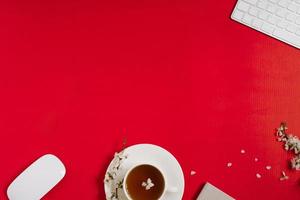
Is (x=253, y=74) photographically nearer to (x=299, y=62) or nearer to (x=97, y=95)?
(x=299, y=62)

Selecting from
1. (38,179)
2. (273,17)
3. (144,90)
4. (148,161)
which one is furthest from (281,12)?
(38,179)

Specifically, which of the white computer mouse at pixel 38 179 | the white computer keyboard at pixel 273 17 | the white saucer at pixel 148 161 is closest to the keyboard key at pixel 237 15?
the white computer keyboard at pixel 273 17

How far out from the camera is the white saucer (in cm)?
89

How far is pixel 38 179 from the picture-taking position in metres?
0.89

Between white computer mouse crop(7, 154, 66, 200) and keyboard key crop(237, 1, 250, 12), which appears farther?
keyboard key crop(237, 1, 250, 12)

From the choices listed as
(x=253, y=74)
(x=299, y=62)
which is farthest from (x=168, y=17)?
(x=299, y=62)

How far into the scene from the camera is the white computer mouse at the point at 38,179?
875 mm

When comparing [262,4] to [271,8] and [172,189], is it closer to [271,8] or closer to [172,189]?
[271,8]

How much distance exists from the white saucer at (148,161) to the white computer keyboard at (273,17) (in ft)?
1.48

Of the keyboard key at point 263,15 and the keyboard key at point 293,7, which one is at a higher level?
the keyboard key at point 293,7

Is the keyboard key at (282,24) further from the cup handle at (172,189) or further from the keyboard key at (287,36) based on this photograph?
the cup handle at (172,189)

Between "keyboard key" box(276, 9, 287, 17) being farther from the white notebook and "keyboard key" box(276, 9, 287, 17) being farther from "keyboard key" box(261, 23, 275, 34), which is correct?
the white notebook

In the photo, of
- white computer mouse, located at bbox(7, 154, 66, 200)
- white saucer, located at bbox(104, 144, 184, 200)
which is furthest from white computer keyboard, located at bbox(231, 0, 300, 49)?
white computer mouse, located at bbox(7, 154, 66, 200)

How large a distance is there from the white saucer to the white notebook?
56 millimetres
